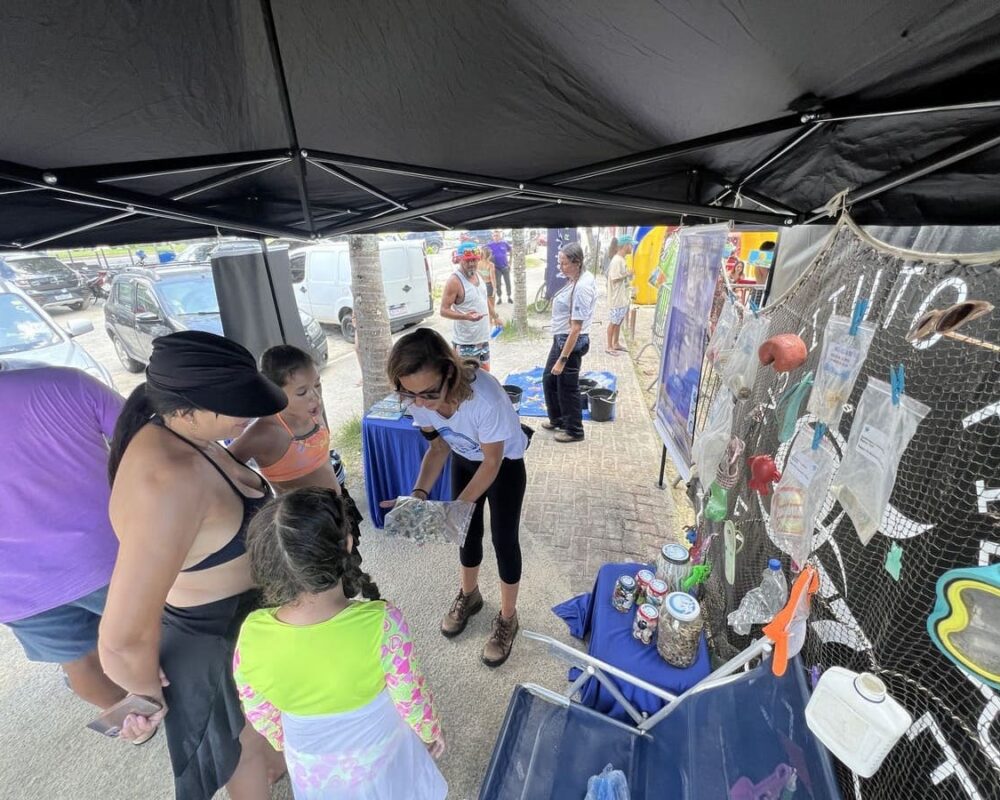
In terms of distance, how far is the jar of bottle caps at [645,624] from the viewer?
1839mm

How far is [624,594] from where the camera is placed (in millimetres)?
2002

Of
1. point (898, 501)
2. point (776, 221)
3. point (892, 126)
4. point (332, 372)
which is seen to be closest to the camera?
point (892, 126)

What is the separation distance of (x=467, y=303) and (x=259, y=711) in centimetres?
393

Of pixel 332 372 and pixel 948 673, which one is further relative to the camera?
pixel 332 372

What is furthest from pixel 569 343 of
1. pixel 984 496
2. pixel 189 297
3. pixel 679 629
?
pixel 189 297

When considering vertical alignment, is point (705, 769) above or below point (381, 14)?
below

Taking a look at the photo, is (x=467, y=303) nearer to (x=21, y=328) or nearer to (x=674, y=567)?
(x=674, y=567)

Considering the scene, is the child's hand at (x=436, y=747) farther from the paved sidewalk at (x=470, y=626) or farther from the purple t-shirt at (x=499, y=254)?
the purple t-shirt at (x=499, y=254)

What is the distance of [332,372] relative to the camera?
8125 mm

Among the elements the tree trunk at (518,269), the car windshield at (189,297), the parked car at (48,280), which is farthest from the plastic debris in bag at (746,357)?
the parked car at (48,280)

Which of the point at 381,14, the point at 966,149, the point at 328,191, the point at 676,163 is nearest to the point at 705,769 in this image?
the point at 966,149

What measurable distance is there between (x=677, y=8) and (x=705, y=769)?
192 centimetres

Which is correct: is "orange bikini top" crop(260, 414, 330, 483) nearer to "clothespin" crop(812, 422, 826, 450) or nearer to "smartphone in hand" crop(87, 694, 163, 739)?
"smartphone in hand" crop(87, 694, 163, 739)

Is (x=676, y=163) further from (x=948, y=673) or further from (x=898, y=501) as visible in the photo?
(x=948, y=673)
